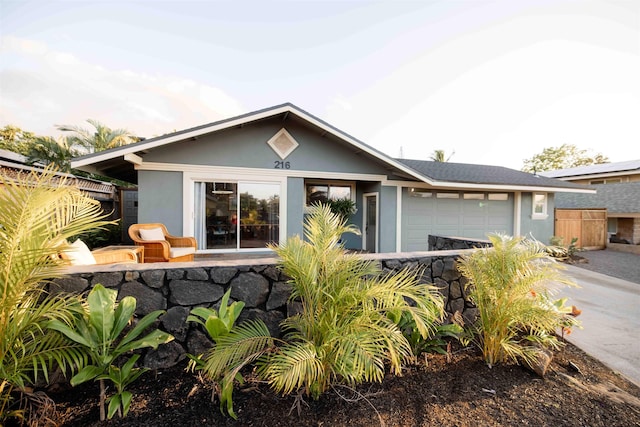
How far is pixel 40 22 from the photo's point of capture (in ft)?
24.6

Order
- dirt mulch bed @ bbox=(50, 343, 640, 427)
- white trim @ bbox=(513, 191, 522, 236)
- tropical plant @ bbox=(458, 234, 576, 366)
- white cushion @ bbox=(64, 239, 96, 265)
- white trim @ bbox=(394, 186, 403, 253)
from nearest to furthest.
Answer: dirt mulch bed @ bbox=(50, 343, 640, 427), tropical plant @ bbox=(458, 234, 576, 366), white cushion @ bbox=(64, 239, 96, 265), white trim @ bbox=(394, 186, 403, 253), white trim @ bbox=(513, 191, 522, 236)

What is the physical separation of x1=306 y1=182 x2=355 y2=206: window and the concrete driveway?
6.11 metres

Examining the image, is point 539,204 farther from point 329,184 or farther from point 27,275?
point 27,275

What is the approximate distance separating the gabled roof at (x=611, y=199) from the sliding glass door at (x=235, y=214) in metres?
15.5

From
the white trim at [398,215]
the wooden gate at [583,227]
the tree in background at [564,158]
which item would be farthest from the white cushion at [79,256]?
the tree in background at [564,158]

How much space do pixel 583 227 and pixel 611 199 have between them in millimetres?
4690

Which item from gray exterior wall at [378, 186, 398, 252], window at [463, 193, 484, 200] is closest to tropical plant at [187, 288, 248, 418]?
gray exterior wall at [378, 186, 398, 252]

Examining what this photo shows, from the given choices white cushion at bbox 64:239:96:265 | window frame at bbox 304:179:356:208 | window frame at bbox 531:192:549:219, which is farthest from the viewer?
window frame at bbox 531:192:549:219

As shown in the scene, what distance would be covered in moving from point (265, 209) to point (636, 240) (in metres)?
17.2

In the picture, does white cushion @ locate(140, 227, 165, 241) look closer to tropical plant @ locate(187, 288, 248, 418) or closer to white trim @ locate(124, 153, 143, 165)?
white trim @ locate(124, 153, 143, 165)

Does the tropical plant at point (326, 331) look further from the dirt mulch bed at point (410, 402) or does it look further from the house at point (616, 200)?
the house at point (616, 200)

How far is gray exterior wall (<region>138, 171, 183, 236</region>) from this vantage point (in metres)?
6.08

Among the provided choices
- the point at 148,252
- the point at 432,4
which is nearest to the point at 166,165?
the point at 148,252

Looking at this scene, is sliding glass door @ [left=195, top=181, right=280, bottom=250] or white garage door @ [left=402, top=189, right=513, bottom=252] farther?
white garage door @ [left=402, top=189, right=513, bottom=252]
